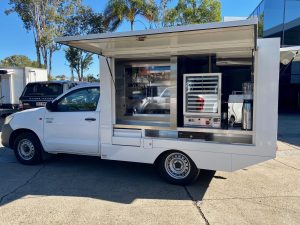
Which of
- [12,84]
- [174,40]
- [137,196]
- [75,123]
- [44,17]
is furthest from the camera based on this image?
[44,17]

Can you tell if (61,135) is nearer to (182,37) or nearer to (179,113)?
(179,113)

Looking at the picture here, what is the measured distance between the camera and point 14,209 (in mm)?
4062

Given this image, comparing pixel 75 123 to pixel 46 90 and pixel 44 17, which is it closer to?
pixel 46 90

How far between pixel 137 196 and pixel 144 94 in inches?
79.1

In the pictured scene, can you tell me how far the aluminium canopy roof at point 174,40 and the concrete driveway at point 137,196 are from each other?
2.25 meters

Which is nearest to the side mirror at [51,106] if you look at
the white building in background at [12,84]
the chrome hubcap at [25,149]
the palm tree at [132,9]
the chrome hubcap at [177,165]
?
the chrome hubcap at [25,149]

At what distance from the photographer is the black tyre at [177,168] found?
485cm

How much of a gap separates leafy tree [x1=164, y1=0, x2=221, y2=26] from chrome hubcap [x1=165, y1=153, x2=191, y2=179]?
12843mm

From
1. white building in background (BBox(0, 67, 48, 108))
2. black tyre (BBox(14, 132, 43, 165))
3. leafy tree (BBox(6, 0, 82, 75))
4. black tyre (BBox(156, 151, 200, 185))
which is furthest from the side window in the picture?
leafy tree (BBox(6, 0, 82, 75))

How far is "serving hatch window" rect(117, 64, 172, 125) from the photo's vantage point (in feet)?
17.6

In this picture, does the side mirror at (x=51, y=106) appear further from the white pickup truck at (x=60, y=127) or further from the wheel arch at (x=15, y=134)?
the wheel arch at (x=15, y=134)

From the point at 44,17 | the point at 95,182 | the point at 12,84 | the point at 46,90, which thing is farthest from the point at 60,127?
the point at 44,17

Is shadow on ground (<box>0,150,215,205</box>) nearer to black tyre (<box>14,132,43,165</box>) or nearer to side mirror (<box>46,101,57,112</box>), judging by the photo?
black tyre (<box>14,132,43,165</box>)

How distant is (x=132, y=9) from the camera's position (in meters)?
16.5
